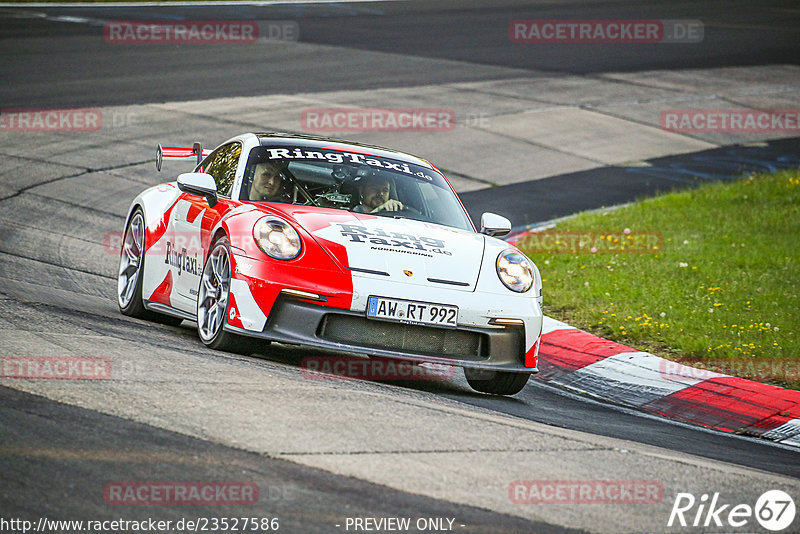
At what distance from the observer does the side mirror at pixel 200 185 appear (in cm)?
732

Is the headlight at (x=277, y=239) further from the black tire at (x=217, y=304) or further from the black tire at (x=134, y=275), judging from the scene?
the black tire at (x=134, y=275)

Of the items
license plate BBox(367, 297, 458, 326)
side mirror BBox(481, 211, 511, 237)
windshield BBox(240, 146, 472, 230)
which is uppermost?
windshield BBox(240, 146, 472, 230)

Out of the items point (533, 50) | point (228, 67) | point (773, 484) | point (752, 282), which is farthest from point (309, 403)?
point (533, 50)

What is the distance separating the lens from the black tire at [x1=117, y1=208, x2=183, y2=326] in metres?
8.11

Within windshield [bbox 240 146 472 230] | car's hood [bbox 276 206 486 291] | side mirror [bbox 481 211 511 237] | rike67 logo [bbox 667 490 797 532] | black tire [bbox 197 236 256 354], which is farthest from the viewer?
side mirror [bbox 481 211 511 237]

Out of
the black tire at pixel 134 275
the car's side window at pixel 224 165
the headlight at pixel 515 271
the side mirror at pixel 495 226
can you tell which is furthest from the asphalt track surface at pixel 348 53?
the headlight at pixel 515 271

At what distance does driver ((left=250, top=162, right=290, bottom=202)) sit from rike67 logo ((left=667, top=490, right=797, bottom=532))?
3.62 metres

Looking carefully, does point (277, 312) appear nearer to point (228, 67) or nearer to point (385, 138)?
point (385, 138)

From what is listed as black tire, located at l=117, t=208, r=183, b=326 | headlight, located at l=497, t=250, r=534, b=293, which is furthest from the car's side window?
headlight, located at l=497, t=250, r=534, b=293

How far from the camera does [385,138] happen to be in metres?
17.1

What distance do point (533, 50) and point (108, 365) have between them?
22568 millimetres

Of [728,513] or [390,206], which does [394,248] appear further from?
[728,513]

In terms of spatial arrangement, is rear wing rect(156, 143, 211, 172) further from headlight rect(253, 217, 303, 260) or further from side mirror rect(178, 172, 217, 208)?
headlight rect(253, 217, 303, 260)

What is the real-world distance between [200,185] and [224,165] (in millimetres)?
780
